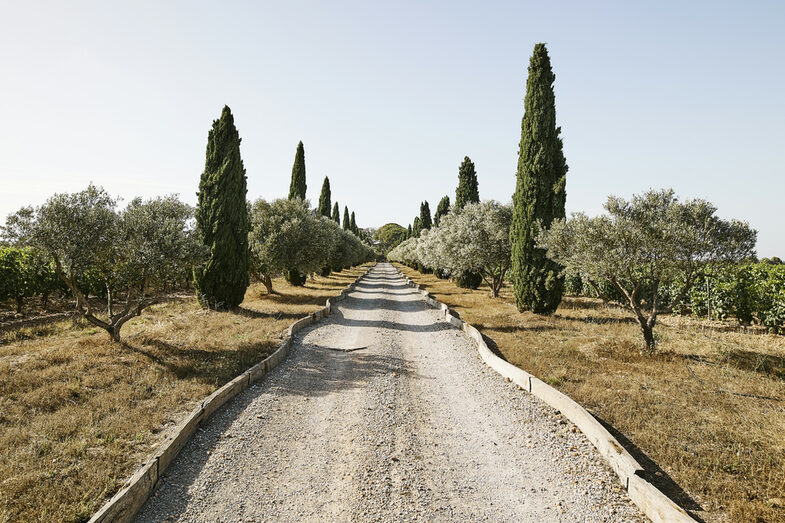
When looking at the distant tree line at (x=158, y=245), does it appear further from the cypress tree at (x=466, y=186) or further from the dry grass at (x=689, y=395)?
the cypress tree at (x=466, y=186)

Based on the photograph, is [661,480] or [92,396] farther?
[92,396]

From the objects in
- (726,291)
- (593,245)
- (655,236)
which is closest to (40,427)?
(593,245)

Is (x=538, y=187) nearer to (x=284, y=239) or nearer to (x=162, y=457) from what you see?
(x=284, y=239)

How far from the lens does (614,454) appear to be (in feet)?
20.7

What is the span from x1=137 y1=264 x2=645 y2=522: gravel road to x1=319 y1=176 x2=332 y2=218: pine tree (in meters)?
47.3

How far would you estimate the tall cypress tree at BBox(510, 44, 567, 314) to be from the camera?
21250 millimetres

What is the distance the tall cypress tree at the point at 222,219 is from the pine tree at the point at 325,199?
115 feet

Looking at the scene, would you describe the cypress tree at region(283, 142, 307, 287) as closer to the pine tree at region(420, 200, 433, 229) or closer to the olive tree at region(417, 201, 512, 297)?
the olive tree at region(417, 201, 512, 297)

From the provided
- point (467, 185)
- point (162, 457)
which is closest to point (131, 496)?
point (162, 457)

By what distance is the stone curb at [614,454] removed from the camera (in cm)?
499

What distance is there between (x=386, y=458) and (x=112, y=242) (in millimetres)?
10877

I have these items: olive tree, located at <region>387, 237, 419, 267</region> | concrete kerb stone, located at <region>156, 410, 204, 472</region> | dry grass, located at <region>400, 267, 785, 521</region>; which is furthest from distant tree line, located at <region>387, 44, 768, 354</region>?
olive tree, located at <region>387, 237, 419, 267</region>

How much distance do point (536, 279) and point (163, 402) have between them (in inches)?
723

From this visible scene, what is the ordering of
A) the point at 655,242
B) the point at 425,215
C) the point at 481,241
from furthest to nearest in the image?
1. the point at 425,215
2. the point at 481,241
3. the point at 655,242
